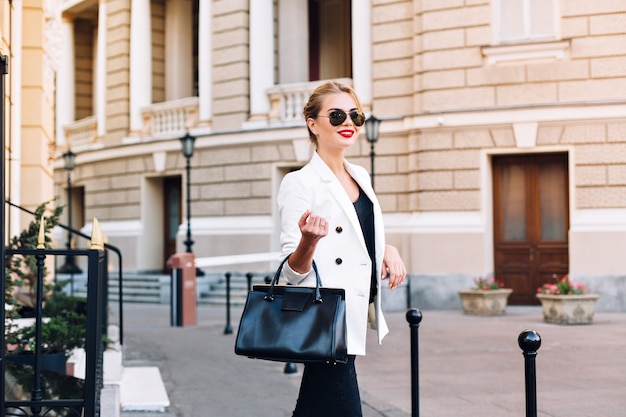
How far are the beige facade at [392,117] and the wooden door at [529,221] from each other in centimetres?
17

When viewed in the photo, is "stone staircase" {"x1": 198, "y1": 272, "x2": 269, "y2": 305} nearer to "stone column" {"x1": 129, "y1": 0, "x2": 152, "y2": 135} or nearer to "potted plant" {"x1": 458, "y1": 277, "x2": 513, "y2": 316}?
"potted plant" {"x1": 458, "y1": 277, "x2": 513, "y2": 316}

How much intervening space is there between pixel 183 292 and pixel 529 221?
288 inches

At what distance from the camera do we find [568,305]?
14.8m

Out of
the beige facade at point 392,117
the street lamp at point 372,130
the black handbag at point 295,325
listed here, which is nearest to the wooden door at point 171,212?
the beige facade at point 392,117

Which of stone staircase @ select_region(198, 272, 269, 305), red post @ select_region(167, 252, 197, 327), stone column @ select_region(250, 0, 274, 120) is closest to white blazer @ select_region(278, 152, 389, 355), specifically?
red post @ select_region(167, 252, 197, 327)

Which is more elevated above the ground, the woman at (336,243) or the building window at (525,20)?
the building window at (525,20)

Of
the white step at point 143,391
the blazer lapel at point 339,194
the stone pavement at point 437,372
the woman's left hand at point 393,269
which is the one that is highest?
the blazer lapel at point 339,194

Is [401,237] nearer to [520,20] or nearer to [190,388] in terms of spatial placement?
[520,20]

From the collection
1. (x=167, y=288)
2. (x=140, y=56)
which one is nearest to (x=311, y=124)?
(x=167, y=288)

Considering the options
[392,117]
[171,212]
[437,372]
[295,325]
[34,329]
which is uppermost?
[392,117]

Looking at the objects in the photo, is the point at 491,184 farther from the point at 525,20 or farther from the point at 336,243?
the point at 336,243

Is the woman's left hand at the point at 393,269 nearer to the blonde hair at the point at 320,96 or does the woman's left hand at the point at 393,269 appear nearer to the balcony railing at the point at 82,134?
the blonde hair at the point at 320,96

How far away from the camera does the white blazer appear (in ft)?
12.6

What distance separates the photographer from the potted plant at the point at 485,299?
54.5 ft
